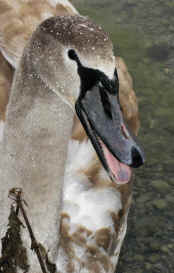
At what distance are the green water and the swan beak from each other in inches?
50.9

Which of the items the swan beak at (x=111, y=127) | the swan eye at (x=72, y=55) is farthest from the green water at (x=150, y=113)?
the swan eye at (x=72, y=55)

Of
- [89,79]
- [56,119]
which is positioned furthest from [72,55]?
[56,119]

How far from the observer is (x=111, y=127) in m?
2.01

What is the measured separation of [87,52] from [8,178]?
63cm

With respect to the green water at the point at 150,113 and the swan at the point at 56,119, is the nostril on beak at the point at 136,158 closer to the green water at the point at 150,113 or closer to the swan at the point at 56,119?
the swan at the point at 56,119

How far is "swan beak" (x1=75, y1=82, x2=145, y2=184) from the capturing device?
199cm

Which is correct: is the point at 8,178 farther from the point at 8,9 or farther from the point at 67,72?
the point at 8,9

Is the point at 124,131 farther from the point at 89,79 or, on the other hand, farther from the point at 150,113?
the point at 150,113

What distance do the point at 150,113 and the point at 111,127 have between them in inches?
90.8

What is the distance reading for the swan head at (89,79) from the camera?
6.36 ft

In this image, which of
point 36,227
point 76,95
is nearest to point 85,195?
point 36,227

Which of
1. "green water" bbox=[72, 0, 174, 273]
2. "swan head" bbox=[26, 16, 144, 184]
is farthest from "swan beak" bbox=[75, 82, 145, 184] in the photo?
"green water" bbox=[72, 0, 174, 273]

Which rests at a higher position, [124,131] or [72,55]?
[72,55]

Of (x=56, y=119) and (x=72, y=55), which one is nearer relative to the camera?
(x=72, y=55)
